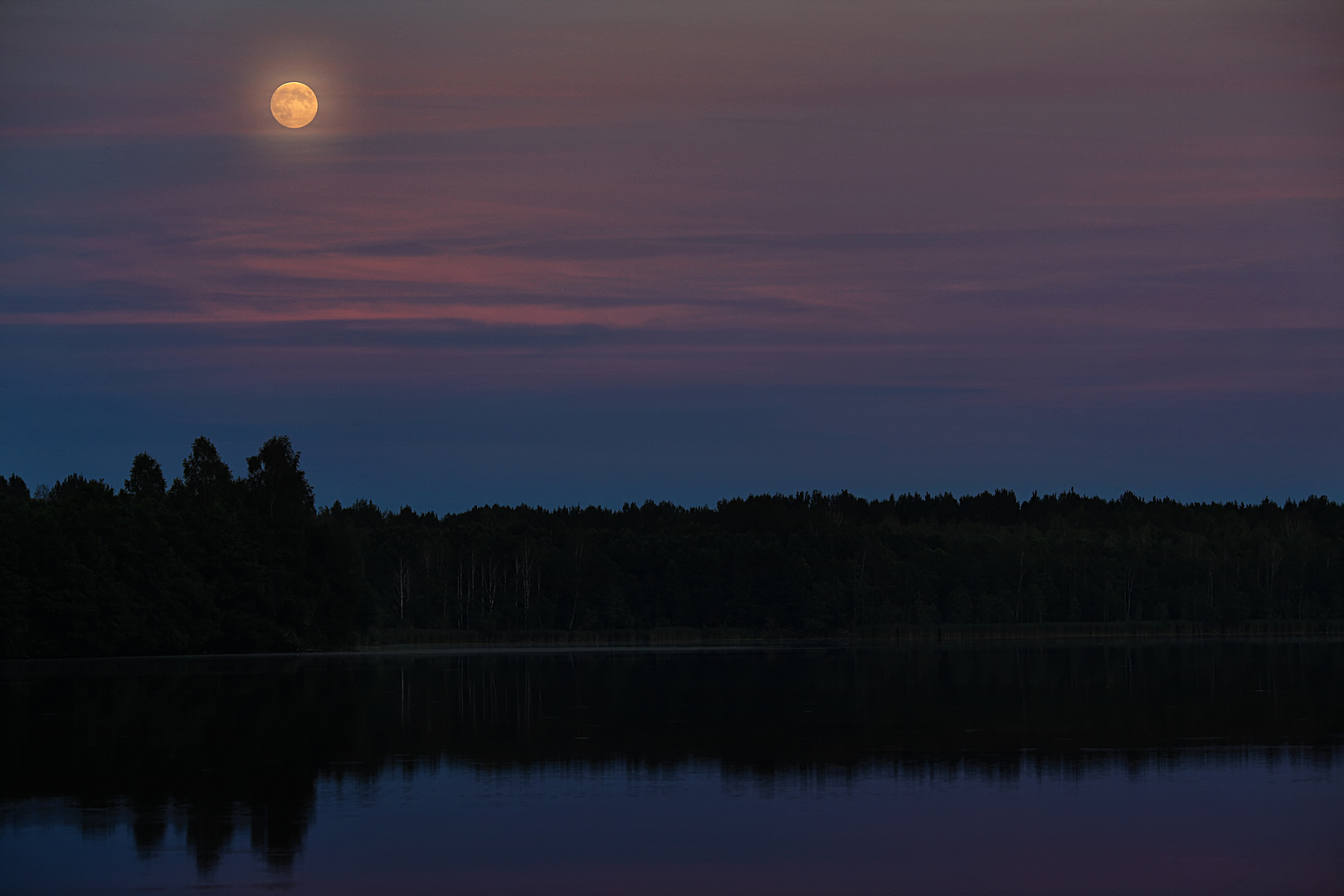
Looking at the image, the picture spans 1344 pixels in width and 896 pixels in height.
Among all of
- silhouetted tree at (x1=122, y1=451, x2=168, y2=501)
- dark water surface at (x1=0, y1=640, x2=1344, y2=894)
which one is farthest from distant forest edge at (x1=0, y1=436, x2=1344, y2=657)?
dark water surface at (x1=0, y1=640, x2=1344, y2=894)

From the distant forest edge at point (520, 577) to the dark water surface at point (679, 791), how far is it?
36.9 m

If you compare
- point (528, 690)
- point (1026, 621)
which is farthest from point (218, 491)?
point (1026, 621)

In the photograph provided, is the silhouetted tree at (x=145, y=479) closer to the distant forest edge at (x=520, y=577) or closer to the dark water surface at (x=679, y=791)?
the distant forest edge at (x=520, y=577)

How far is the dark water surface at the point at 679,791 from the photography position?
22.9 meters

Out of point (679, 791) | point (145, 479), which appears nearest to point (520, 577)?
point (145, 479)

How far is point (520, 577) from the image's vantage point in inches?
6245

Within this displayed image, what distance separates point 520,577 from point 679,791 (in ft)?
420

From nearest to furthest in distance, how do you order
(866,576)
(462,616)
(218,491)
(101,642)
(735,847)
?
1. (735,847)
2. (101,642)
3. (218,491)
4. (462,616)
5. (866,576)

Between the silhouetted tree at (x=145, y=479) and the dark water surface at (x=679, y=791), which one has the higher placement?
the silhouetted tree at (x=145, y=479)

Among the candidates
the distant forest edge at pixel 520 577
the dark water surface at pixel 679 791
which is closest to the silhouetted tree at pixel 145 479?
the distant forest edge at pixel 520 577

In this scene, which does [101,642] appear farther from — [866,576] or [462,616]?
[866,576]

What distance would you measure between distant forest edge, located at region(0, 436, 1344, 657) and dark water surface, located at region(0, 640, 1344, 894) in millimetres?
36872

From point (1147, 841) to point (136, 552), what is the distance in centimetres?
8374

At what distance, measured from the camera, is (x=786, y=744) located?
40.3 m
